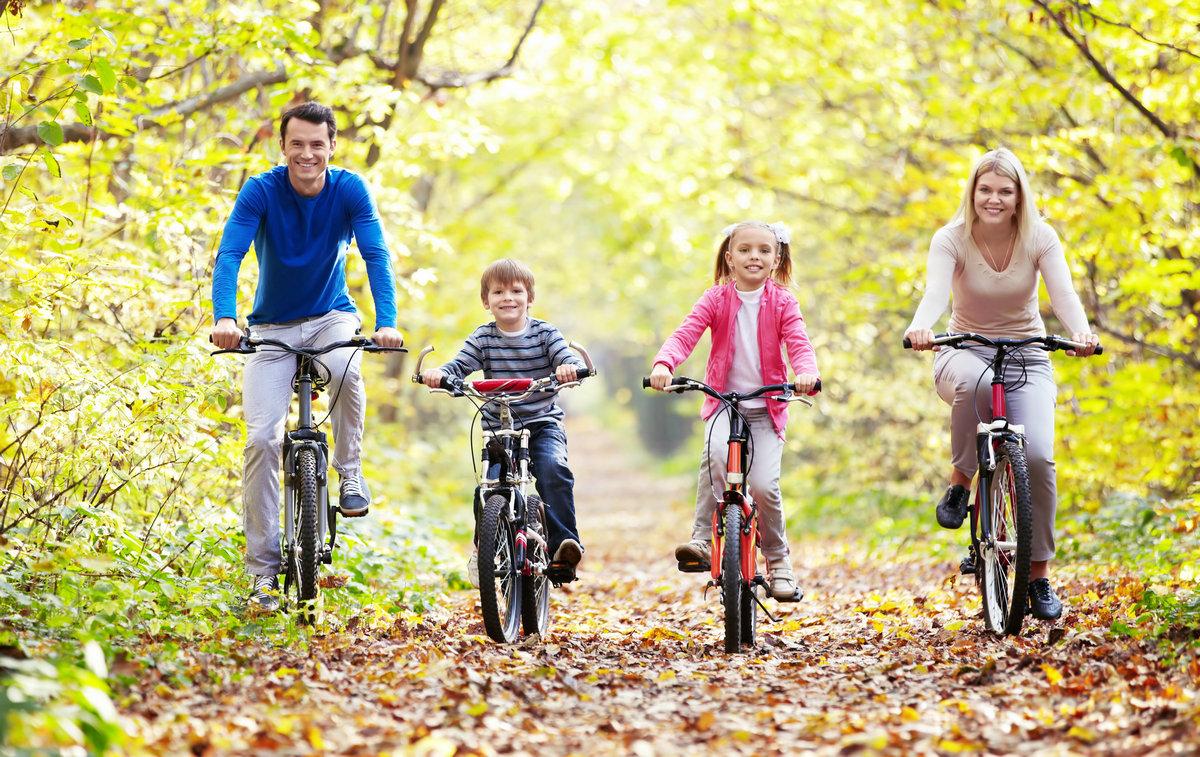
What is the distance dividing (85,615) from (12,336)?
63.0 inches

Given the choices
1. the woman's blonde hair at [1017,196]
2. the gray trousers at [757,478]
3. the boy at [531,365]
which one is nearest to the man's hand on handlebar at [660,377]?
the gray trousers at [757,478]

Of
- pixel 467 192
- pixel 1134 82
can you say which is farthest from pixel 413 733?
pixel 467 192

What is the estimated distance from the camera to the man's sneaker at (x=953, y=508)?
602cm

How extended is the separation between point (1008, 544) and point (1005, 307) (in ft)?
3.88

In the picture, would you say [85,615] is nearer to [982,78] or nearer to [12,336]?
[12,336]

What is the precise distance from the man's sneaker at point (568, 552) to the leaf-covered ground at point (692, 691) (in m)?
0.41

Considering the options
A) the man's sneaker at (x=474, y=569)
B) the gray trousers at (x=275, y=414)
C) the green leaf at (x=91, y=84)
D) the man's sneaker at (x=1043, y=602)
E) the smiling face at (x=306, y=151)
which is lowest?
the man's sneaker at (x=1043, y=602)

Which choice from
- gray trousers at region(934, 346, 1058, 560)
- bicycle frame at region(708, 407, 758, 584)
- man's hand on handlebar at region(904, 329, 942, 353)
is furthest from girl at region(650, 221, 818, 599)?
gray trousers at region(934, 346, 1058, 560)

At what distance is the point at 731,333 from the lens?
5.98 metres

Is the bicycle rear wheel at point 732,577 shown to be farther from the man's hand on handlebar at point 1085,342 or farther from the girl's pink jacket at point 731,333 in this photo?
the man's hand on handlebar at point 1085,342

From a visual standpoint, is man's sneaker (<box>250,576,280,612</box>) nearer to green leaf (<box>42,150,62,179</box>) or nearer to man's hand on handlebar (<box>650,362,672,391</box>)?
man's hand on handlebar (<box>650,362,672,391</box>)

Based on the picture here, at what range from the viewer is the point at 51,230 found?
5871 millimetres

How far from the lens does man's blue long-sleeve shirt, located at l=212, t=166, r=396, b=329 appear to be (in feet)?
18.7

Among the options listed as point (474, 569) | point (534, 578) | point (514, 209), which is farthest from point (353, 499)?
point (514, 209)
